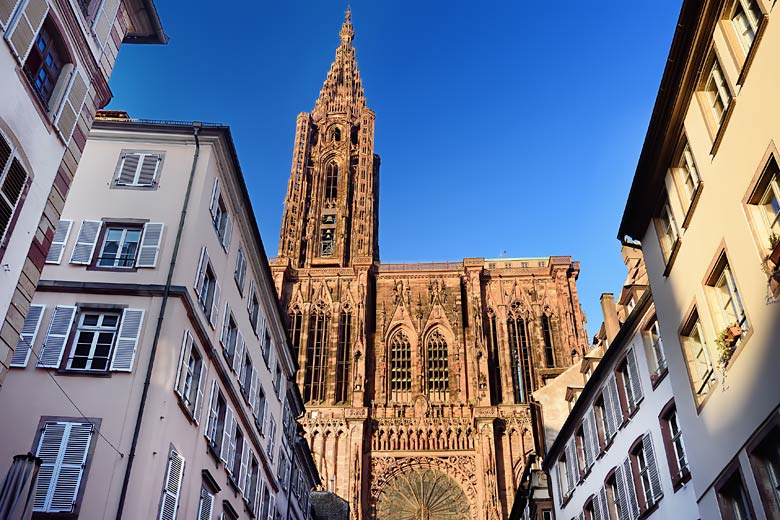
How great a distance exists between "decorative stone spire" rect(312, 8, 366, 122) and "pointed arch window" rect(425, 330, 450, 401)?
2460 cm

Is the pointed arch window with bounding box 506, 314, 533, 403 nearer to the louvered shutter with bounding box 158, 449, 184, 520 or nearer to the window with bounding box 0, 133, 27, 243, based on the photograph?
the louvered shutter with bounding box 158, 449, 184, 520

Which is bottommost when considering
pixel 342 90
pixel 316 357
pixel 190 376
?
pixel 190 376

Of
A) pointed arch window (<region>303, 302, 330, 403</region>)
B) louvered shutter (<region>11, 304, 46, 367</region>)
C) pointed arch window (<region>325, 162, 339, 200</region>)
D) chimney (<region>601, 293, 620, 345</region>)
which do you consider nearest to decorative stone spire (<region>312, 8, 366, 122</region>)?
pointed arch window (<region>325, 162, 339, 200</region>)

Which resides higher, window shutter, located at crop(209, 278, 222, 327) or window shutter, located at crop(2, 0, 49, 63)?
window shutter, located at crop(209, 278, 222, 327)

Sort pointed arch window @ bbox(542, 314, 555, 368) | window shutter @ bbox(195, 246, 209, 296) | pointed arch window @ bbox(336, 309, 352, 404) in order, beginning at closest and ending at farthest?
window shutter @ bbox(195, 246, 209, 296)
pointed arch window @ bbox(336, 309, 352, 404)
pointed arch window @ bbox(542, 314, 555, 368)

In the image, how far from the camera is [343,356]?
186ft

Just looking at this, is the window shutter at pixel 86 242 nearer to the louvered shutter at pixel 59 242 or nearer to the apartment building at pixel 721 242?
the louvered shutter at pixel 59 242

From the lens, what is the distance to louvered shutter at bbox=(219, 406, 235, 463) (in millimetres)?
18994

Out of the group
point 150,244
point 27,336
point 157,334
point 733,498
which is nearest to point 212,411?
point 157,334

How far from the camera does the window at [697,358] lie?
13773 mm

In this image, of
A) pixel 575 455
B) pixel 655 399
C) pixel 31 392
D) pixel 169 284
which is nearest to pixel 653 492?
pixel 655 399

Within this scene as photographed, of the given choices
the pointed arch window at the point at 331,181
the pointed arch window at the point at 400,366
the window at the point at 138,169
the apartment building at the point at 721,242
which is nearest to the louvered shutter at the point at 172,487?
the window at the point at 138,169

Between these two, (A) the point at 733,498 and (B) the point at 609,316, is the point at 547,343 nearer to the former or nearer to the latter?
(B) the point at 609,316

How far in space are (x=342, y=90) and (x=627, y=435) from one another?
205 feet
